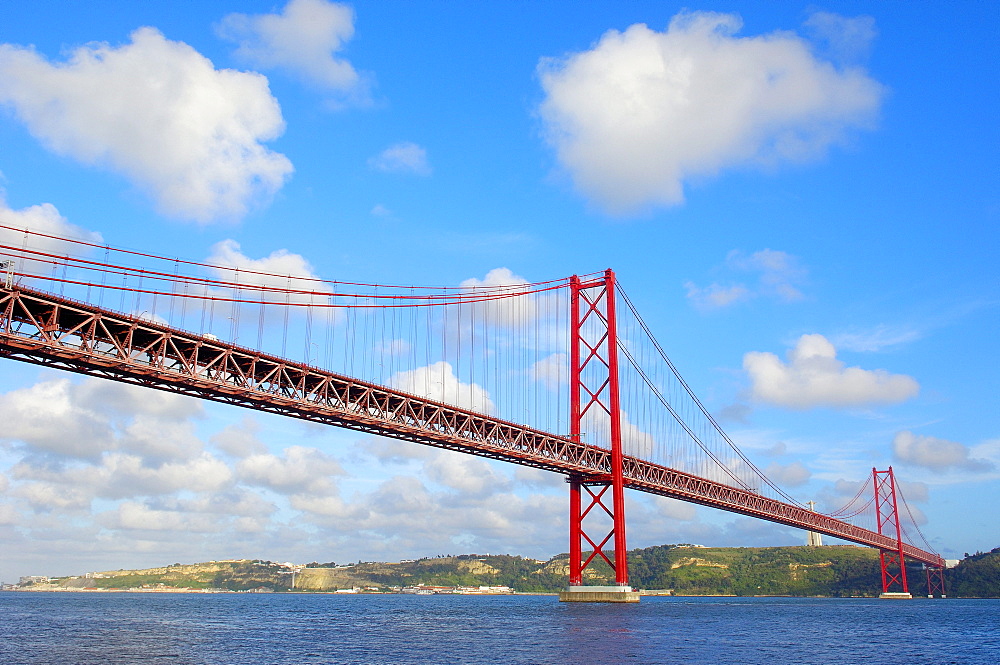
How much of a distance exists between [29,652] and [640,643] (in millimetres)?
28310

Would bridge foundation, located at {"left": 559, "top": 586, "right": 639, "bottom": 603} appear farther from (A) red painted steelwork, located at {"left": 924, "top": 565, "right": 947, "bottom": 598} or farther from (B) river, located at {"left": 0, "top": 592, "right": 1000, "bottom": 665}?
(A) red painted steelwork, located at {"left": 924, "top": 565, "right": 947, "bottom": 598}

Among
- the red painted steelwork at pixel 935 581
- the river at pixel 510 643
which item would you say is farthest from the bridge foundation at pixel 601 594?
the red painted steelwork at pixel 935 581

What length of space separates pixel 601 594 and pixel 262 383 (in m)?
38.2

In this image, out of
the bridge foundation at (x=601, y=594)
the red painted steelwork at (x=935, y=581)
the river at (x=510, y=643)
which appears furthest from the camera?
the red painted steelwork at (x=935, y=581)

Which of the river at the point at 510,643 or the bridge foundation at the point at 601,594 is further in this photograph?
the bridge foundation at the point at 601,594

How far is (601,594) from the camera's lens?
7175 centimetres

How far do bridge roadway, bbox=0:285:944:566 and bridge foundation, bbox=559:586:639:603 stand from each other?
923 cm

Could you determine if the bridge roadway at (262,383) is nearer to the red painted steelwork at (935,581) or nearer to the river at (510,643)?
the river at (510,643)

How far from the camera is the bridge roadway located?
126ft

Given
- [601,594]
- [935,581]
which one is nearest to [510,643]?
[601,594]

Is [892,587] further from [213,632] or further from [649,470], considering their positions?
[213,632]

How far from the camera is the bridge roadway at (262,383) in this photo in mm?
38344

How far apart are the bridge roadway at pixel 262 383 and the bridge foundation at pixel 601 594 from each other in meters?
9.23

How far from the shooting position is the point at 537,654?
119 ft
